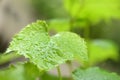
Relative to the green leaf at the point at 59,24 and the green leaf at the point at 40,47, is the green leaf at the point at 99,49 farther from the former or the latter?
the green leaf at the point at 40,47

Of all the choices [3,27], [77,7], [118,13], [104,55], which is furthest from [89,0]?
[3,27]

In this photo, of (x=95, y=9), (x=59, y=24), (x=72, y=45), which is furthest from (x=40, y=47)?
(x=95, y=9)

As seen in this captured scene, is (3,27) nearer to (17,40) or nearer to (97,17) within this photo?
(97,17)

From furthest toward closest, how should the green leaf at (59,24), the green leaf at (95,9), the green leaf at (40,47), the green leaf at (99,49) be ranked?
the green leaf at (99,49)
the green leaf at (95,9)
the green leaf at (59,24)
the green leaf at (40,47)

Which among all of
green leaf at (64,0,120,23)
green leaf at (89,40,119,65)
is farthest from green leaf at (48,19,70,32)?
green leaf at (89,40,119,65)

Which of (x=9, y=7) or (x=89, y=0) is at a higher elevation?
(x=9, y=7)

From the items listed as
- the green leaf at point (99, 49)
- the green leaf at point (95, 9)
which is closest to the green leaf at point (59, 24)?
the green leaf at point (95, 9)

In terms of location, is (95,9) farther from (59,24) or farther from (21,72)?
(21,72)
